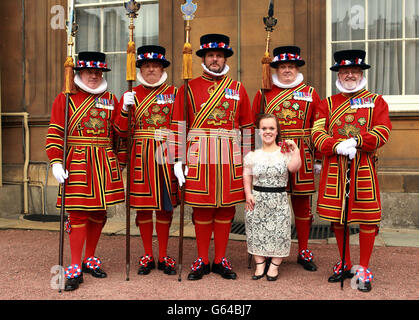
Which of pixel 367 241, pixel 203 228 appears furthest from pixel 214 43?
pixel 367 241

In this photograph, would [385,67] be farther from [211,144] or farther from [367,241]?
[211,144]

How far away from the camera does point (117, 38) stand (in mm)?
7363

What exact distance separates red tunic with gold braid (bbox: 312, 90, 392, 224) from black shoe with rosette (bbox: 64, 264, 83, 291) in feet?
7.08

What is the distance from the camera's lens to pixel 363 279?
360 centimetres

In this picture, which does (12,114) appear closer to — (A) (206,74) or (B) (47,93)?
(B) (47,93)

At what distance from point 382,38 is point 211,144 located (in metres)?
3.91

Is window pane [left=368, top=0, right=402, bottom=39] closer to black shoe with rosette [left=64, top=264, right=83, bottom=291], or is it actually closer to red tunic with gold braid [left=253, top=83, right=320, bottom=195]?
red tunic with gold braid [left=253, top=83, right=320, bottom=195]

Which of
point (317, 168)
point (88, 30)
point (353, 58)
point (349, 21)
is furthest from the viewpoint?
point (88, 30)

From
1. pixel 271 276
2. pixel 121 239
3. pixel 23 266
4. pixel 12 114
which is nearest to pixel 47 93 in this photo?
pixel 12 114

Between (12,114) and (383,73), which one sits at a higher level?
(383,73)

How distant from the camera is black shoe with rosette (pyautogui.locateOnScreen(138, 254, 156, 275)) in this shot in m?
4.05

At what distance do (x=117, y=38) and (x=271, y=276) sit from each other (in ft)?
16.7

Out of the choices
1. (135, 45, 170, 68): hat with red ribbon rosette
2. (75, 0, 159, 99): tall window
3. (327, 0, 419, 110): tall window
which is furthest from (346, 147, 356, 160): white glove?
(75, 0, 159, 99): tall window

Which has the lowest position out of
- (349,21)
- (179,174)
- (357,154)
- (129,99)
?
(179,174)
